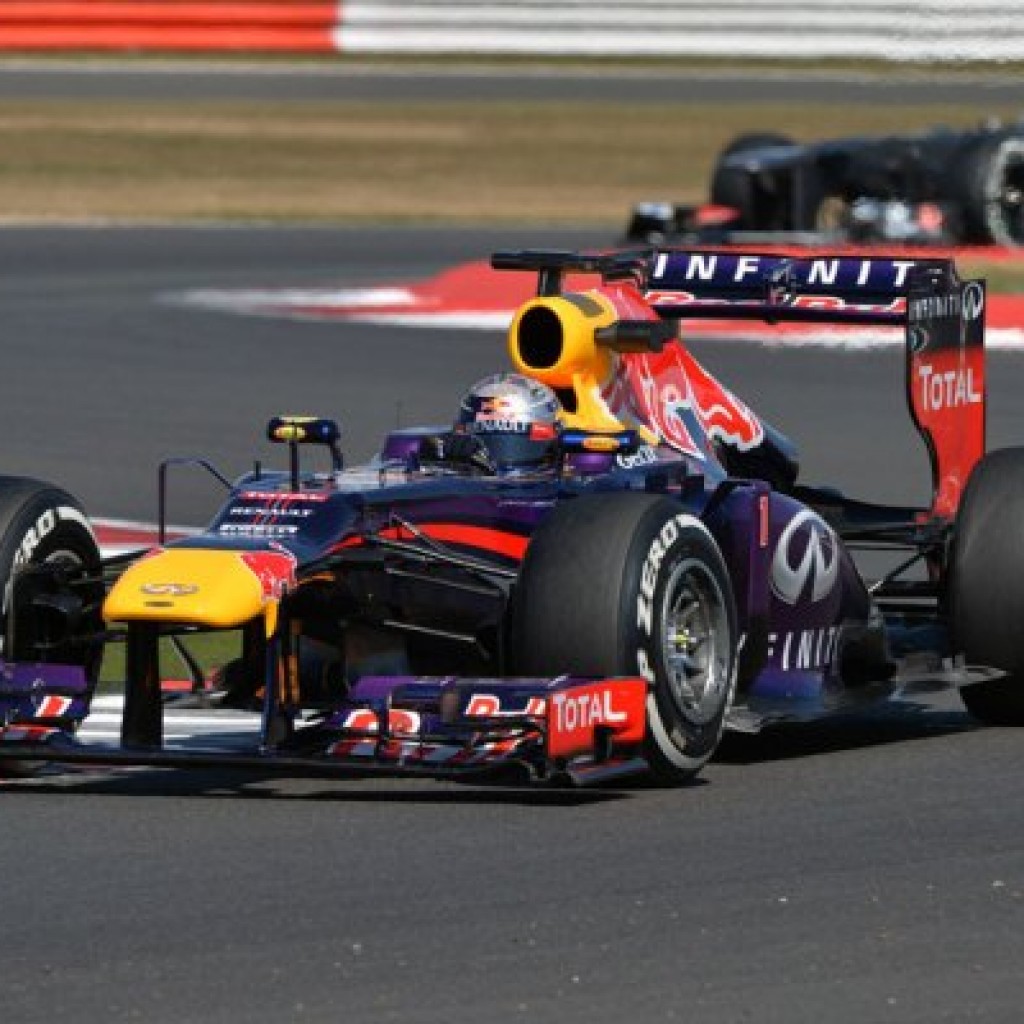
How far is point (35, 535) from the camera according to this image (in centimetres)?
927

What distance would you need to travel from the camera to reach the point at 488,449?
9.61 metres

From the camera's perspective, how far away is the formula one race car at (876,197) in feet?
89.6

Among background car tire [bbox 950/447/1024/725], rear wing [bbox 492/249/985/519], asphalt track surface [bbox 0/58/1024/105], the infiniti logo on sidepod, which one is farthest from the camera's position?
asphalt track surface [bbox 0/58/1024/105]

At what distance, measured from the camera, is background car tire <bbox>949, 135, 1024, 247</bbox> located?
2727 cm

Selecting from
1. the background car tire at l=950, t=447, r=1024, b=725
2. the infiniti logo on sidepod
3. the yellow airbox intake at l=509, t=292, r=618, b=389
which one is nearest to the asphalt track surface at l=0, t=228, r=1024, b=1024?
the background car tire at l=950, t=447, r=1024, b=725

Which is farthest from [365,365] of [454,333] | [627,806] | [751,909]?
[751,909]

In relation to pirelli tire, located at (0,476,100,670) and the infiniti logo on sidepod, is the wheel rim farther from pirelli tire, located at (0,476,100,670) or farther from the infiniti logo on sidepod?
pirelli tire, located at (0,476,100,670)

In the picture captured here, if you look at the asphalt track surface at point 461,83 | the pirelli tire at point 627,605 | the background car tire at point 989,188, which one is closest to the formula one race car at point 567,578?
the pirelli tire at point 627,605

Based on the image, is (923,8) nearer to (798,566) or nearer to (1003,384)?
(1003,384)

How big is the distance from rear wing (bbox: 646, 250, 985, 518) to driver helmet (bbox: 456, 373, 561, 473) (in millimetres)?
1155

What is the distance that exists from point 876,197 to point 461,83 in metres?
17.4

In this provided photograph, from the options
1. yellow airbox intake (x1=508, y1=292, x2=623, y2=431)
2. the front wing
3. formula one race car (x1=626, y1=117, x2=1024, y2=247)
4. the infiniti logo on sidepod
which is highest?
formula one race car (x1=626, y1=117, x2=1024, y2=247)

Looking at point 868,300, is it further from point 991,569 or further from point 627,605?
point 627,605

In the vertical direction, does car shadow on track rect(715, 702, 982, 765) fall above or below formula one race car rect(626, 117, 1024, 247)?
below
